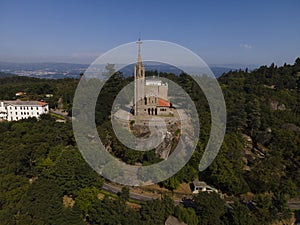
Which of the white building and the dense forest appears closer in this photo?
the dense forest

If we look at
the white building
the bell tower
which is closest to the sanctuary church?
the bell tower

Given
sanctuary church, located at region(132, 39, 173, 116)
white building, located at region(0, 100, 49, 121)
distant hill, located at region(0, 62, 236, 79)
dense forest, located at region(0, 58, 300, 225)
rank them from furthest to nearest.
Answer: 1. white building, located at region(0, 100, 49, 121)
2. sanctuary church, located at region(132, 39, 173, 116)
3. distant hill, located at region(0, 62, 236, 79)
4. dense forest, located at region(0, 58, 300, 225)

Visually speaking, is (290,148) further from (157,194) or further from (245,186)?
(157,194)

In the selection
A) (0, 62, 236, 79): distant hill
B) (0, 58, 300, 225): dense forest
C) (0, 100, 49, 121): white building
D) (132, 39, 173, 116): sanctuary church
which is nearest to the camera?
(0, 58, 300, 225): dense forest

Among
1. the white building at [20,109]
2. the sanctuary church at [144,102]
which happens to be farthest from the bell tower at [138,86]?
the white building at [20,109]

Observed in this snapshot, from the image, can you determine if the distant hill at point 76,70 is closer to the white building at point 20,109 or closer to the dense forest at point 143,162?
the dense forest at point 143,162

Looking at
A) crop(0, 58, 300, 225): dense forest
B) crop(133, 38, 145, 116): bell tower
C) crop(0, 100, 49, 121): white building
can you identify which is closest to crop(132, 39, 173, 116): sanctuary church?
crop(133, 38, 145, 116): bell tower

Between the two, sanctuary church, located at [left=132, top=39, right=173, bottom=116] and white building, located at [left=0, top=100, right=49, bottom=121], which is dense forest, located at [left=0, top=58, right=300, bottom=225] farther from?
white building, located at [left=0, top=100, right=49, bottom=121]

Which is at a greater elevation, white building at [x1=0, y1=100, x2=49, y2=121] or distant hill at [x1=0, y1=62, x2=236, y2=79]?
distant hill at [x1=0, y1=62, x2=236, y2=79]
